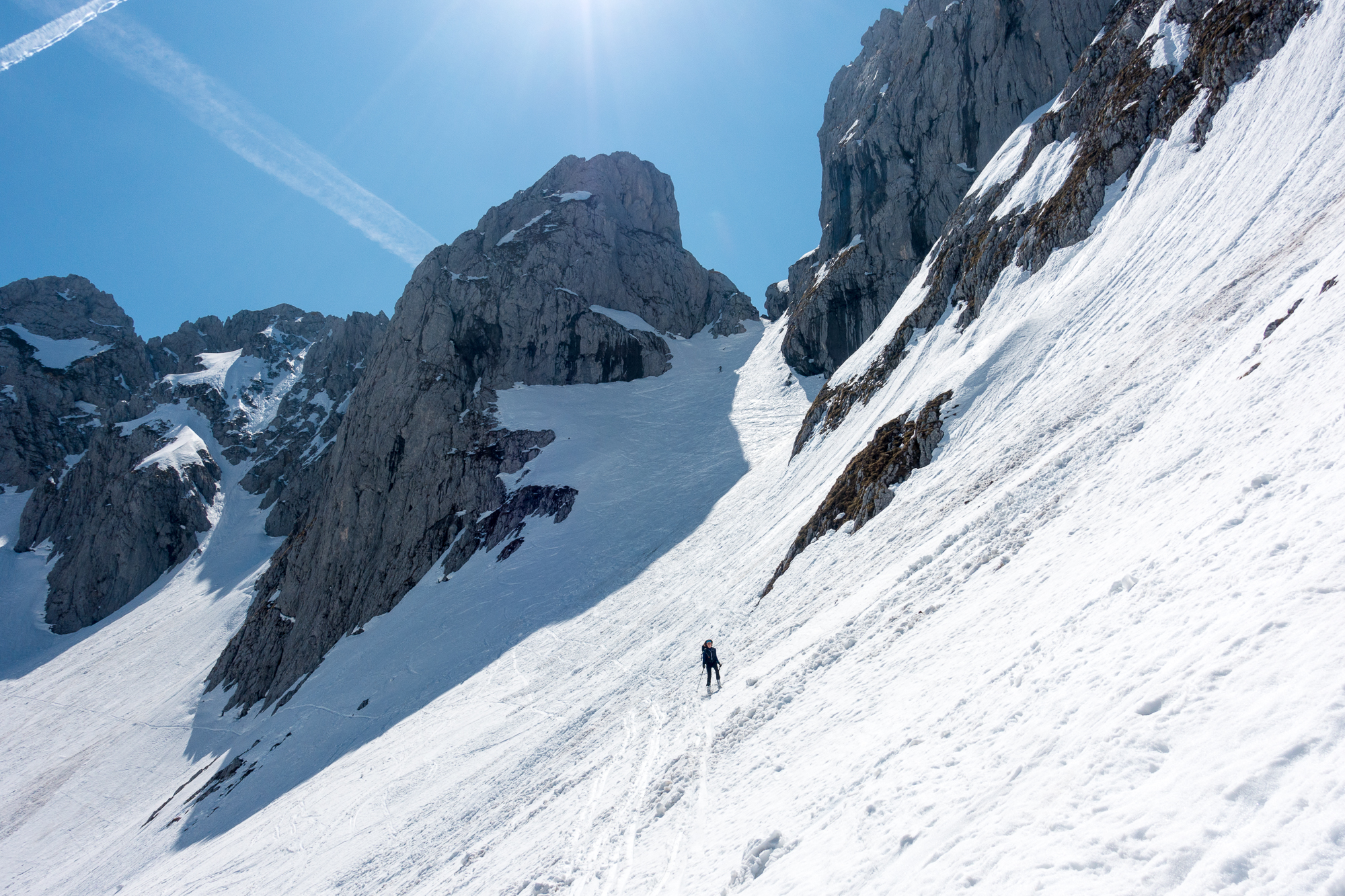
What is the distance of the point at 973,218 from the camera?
3697 cm

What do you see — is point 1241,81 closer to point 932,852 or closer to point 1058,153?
point 1058,153

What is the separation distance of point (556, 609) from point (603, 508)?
12302mm

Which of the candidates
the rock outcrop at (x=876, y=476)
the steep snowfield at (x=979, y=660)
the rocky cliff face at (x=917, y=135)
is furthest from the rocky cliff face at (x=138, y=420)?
the rock outcrop at (x=876, y=476)

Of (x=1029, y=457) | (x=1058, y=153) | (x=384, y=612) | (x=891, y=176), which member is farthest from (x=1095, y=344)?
(x=891, y=176)

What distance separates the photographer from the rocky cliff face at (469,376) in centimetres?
5200

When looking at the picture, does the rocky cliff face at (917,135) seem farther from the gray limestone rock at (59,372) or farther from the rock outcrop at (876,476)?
the gray limestone rock at (59,372)

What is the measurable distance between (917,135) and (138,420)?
12118cm

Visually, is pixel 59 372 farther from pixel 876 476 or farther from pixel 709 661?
pixel 709 661

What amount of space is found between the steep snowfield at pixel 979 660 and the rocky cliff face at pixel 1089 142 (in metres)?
1.41

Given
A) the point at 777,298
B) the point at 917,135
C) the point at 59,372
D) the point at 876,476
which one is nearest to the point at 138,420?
the point at 59,372

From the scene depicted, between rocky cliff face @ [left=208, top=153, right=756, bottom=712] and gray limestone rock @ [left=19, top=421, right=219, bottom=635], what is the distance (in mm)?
33489

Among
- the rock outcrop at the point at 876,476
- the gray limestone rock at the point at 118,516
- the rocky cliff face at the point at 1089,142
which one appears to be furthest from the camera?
the gray limestone rock at the point at 118,516

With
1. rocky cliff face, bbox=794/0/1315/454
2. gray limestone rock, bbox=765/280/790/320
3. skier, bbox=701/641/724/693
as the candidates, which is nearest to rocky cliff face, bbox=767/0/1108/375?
rocky cliff face, bbox=794/0/1315/454

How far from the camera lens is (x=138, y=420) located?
106 m
